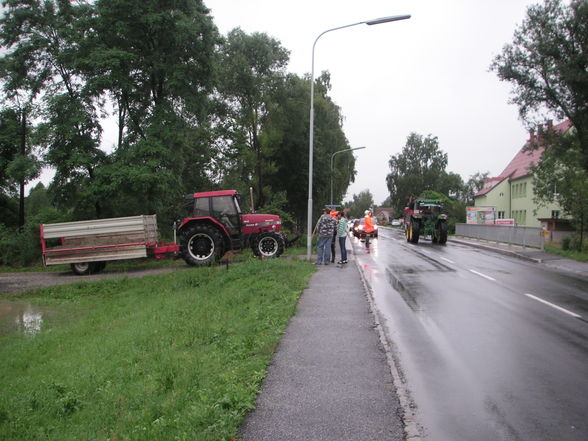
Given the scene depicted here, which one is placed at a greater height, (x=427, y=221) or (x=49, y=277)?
(x=427, y=221)

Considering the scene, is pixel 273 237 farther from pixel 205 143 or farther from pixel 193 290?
pixel 205 143

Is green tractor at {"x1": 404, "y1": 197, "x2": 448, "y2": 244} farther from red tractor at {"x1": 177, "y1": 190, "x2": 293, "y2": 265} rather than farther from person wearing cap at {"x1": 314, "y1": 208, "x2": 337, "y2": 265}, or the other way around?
person wearing cap at {"x1": 314, "y1": 208, "x2": 337, "y2": 265}

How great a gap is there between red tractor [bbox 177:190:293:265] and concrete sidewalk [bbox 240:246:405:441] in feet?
32.0

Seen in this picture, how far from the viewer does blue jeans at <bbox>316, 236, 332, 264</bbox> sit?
16384 millimetres

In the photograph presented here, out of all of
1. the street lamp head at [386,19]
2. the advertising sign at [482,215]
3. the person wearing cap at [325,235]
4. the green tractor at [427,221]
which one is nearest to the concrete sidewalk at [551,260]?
the green tractor at [427,221]

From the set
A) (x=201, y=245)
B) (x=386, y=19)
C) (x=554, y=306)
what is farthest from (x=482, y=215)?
(x=554, y=306)

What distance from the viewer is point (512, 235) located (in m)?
26.0

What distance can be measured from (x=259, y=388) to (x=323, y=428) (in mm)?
1023

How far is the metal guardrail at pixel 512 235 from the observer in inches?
924

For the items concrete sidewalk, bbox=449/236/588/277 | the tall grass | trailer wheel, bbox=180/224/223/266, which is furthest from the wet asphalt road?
trailer wheel, bbox=180/224/223/266

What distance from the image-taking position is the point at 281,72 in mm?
34438

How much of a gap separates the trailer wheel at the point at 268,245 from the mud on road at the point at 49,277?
3.37 m

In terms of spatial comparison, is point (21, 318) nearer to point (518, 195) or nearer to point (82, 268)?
point (82, 268)

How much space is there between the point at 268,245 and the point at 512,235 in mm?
15157
